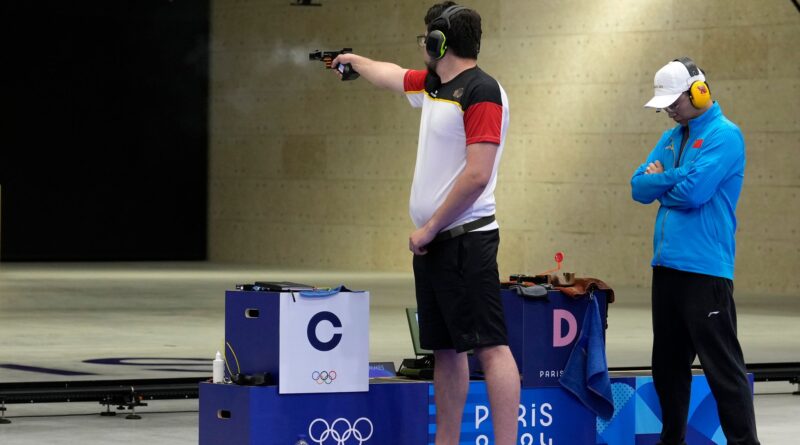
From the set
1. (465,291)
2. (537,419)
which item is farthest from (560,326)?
(465,291)

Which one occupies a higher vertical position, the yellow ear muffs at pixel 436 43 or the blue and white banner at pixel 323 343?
the yellow ear muffs at pixel 436 43

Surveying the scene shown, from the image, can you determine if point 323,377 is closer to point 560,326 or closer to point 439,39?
point 560,326

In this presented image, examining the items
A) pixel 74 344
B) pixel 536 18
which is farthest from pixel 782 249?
pixel 74 344

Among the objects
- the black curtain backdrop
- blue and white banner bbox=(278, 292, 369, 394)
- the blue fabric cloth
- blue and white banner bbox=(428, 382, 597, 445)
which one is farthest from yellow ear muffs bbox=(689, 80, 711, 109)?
the black curtain backdrop

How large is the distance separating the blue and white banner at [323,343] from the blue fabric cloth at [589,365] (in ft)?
2.79

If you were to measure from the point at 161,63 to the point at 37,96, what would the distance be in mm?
2223

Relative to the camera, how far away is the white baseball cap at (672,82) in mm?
5516

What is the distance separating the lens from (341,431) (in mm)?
5457

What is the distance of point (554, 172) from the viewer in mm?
21031

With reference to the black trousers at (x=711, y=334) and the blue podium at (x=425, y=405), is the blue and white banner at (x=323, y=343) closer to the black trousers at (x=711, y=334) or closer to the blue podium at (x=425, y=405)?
the blue podium at (x=425, y=405)

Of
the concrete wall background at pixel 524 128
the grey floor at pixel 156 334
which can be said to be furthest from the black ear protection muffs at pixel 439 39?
the concrete wall background at pixel 524 128

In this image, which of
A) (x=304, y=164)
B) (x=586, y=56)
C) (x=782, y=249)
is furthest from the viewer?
(x=304, y=164)

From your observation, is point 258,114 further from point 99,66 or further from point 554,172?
point 554,172

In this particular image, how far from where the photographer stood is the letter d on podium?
19.1ft
